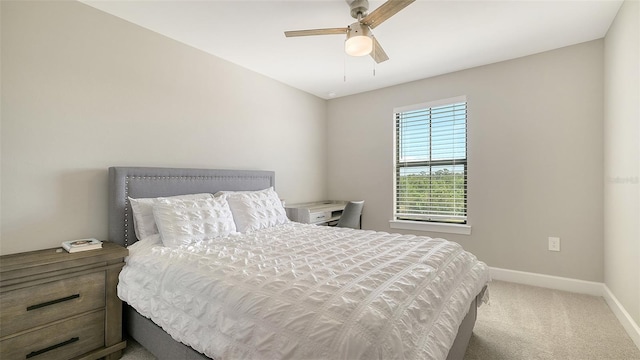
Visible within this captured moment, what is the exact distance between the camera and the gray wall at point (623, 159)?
1.91 metres

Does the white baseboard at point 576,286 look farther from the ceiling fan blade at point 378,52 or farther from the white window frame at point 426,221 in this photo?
the ceiling fan blade at point 378,52

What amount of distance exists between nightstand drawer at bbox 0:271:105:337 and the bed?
0.57 ft

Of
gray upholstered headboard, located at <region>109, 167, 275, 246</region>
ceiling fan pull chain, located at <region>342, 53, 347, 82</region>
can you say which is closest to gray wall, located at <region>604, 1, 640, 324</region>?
ceiling fan pull chain, located at <region>342, 53, 347, 82</region>

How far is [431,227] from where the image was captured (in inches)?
139

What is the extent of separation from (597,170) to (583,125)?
0.46 meters

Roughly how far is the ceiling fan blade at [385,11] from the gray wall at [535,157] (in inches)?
77.6

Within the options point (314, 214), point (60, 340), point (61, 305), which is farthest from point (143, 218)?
point (314, 214)

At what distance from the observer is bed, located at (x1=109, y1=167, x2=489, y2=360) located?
0.98 metres

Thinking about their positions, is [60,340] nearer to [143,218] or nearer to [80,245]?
[80,245]

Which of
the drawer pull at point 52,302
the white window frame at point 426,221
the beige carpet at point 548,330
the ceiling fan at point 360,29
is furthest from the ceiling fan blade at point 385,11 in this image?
the drawer pull at point 52,302

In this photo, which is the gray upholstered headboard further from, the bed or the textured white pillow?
the textured white pillow

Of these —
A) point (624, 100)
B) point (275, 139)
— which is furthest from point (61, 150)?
point (624, 100)

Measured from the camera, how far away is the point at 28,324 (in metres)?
1.49

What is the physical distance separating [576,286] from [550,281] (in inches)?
7.8
